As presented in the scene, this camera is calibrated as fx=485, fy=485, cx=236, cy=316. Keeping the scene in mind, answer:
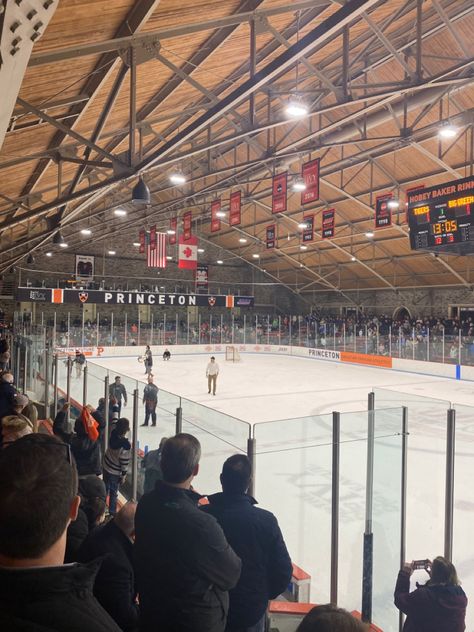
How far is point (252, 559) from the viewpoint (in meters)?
2.38

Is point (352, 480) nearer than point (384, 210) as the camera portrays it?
Yes

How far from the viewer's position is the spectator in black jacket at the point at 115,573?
6.86ft

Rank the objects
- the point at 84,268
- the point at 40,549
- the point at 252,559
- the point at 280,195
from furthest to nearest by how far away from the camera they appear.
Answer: the point at 84,268 → the point at 280,195 → the point at 252,559 → the point at 40,549

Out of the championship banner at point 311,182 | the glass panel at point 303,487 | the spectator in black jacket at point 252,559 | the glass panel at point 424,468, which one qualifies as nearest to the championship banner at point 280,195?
the championship banner at point 311,182

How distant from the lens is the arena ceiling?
6195mm

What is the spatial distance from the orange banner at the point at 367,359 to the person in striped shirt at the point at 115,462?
20809 mm

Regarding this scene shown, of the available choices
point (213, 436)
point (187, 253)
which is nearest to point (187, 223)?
point (187, 253)

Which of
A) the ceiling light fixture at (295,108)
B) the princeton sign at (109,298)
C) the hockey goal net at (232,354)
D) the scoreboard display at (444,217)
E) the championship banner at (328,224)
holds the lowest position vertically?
the hockey goal net at (232,354)

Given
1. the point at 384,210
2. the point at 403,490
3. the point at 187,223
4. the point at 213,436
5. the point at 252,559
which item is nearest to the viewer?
the point at 252,559

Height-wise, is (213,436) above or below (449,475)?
above

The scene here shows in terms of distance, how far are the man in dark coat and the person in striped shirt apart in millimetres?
4764

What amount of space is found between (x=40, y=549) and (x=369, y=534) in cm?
372

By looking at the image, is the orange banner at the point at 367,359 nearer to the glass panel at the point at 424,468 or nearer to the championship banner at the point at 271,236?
the championship banner at the point at 271,236

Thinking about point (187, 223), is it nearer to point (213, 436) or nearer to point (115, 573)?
point (213, 436)
